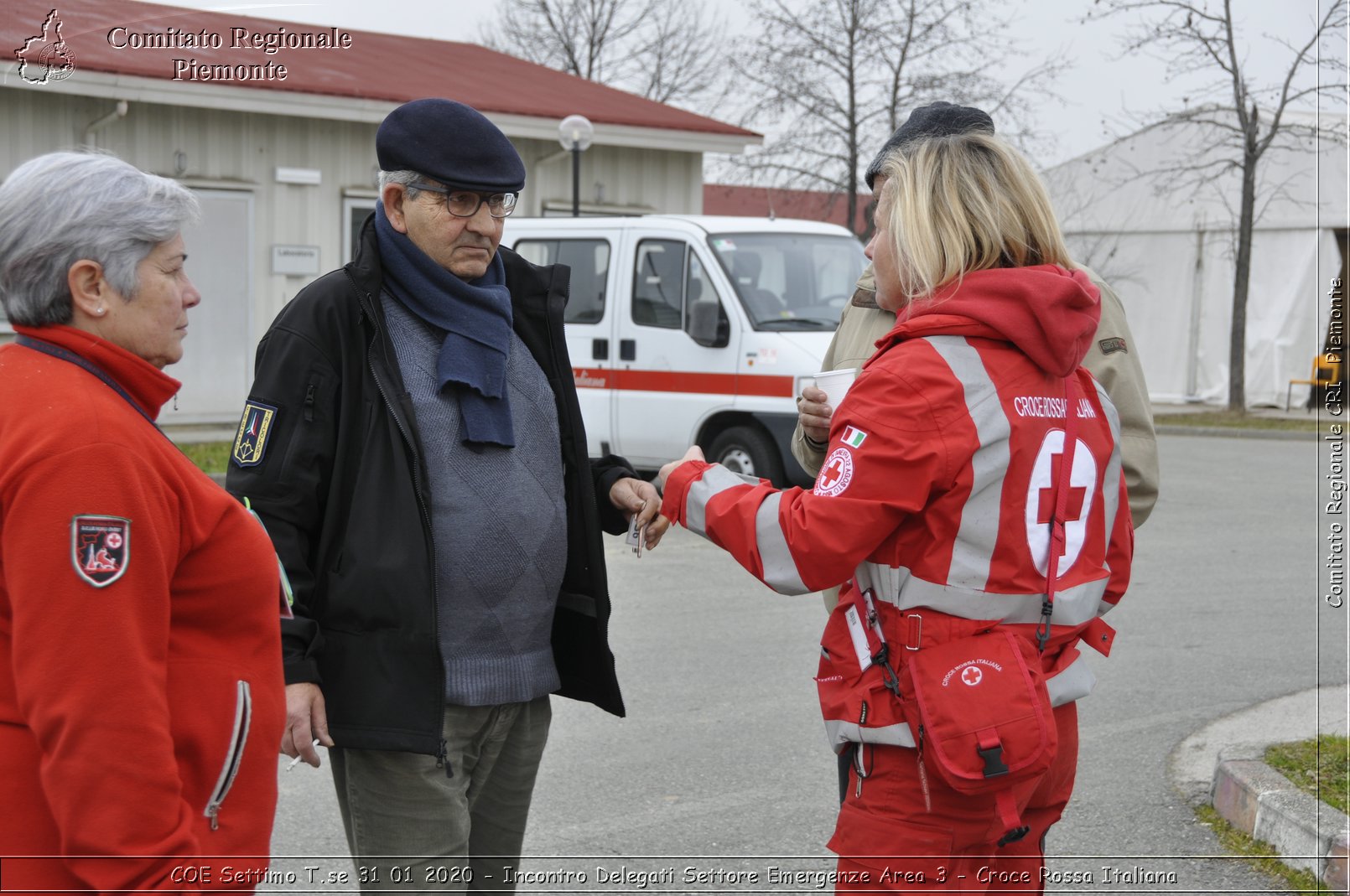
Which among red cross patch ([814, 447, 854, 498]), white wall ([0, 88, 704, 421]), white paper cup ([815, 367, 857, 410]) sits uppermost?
white wall ([0, 88, 704, 421])

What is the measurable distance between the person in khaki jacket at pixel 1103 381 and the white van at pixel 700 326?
6767 mm

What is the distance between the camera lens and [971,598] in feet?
8.03

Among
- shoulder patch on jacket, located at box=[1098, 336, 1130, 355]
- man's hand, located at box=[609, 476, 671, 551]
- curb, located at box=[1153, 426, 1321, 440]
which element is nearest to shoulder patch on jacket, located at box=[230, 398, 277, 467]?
man's hand, located at box=[609, 476, 671, 551]

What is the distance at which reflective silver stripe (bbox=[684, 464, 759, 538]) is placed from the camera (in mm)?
2686

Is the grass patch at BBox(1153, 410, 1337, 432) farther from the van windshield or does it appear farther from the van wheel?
the van wheel

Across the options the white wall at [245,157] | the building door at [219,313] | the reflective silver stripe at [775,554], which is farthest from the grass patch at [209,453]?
the reflective silver stripe at [775,554]

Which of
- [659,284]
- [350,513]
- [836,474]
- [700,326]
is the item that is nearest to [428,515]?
[350,513]

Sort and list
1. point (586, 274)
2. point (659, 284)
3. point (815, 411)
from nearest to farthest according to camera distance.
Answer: point (815, 411) < point (659, 284) < point (586, 274)

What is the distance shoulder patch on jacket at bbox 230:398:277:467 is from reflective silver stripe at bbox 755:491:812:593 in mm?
978

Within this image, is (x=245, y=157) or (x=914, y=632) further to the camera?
(x=245, y=157)

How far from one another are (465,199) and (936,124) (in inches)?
44.0

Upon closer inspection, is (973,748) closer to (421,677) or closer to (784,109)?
(421,677)

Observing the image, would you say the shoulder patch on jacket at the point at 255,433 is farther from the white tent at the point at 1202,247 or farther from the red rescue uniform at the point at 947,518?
the white tent at the point at 1202,247

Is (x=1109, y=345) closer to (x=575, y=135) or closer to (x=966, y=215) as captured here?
(x=966, y=215)
